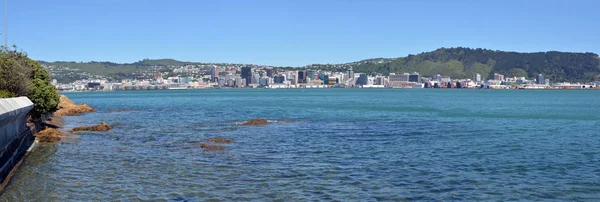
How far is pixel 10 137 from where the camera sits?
2180cm

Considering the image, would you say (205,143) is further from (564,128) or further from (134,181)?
(564,128)

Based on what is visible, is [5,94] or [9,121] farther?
[5,94]

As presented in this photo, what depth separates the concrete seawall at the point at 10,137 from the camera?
19.2m

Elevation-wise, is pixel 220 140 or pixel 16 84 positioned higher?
pixel 16 84

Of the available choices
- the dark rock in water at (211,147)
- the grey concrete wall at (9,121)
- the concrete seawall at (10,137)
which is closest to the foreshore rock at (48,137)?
the concrete seawall at (10,137)

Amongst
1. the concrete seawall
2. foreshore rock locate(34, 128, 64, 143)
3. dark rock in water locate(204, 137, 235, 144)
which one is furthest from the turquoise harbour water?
dark rock in water locate(204, 137, 235, 144)

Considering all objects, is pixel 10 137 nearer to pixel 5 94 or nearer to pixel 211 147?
pixel 5 94

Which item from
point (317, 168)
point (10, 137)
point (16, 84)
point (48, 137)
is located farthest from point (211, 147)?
point (16, 84)

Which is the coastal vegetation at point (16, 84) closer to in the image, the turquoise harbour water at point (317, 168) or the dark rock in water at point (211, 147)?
the turquoise harbour water at point (317, 168)

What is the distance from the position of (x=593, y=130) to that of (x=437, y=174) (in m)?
24.4

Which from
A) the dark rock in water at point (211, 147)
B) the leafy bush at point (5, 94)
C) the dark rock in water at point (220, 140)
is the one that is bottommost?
the dark rock in water at point (220, 140)

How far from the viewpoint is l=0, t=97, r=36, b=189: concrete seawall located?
19172 mm

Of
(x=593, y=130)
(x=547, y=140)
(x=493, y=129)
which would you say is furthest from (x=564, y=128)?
(x=547, y=140)

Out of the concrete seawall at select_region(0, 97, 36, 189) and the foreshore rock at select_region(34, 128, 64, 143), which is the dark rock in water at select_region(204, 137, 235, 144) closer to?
the foreshore rock at select_region(34, 128, 64, 143)
